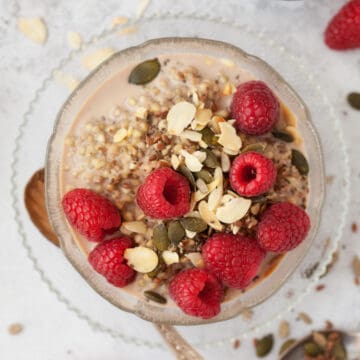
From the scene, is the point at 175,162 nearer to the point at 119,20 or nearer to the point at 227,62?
the point at 227,62

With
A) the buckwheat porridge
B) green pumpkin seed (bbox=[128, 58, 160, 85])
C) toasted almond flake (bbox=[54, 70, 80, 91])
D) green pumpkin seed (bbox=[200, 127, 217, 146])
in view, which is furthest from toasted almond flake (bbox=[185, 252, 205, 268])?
toasted almond flake (bbox=[54, 70, 80, 91])

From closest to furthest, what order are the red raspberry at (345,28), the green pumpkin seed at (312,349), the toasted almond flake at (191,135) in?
the toasted almond flake at (191,135) → the red raspberry at (345,28) → the green pumpkin seed at (312,349)

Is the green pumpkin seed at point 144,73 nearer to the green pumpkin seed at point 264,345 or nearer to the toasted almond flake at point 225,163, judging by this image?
the toasted almond flake at point 225,163

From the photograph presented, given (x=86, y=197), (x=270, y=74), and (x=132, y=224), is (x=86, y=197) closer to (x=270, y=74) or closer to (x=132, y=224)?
(x=132, y=224)

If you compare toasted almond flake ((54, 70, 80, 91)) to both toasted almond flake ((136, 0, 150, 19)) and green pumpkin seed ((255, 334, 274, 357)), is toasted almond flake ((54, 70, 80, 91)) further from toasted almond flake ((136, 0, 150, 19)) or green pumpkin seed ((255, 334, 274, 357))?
green pumpkin seed ((255, 334, 274, 357))

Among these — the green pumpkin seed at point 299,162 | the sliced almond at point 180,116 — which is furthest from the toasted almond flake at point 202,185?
the green pumpkin seed at point 299,162

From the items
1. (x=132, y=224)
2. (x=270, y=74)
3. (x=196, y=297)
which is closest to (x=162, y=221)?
(x=132, y=224)
